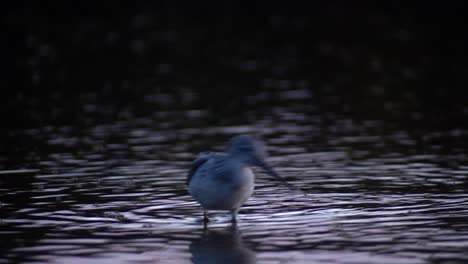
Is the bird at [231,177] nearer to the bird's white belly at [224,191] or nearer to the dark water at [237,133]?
the bird's white belly at [224,191]

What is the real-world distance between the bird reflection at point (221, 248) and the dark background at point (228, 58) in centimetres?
1093

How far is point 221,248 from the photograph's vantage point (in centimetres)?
1276

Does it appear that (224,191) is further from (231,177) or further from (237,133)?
(237,133)

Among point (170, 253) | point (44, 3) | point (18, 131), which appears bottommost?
point (170, 253)

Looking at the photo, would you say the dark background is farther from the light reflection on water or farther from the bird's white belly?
the bird's white belly

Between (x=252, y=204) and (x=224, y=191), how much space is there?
70.3 inches

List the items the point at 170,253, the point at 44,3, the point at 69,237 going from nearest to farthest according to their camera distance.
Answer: the point at 170,253 < the point at 69,237 < the point at 44,3

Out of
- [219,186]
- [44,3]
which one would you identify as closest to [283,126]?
[219,186]

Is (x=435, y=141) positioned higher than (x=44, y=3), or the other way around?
(x=44, y=3)

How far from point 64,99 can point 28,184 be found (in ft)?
36.6

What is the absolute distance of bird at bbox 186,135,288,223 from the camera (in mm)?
13797

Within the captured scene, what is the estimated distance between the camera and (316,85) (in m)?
30.4

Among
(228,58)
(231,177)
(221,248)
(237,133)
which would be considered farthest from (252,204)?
(228,58)

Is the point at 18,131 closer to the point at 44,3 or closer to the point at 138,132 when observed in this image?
the point at 138,132
